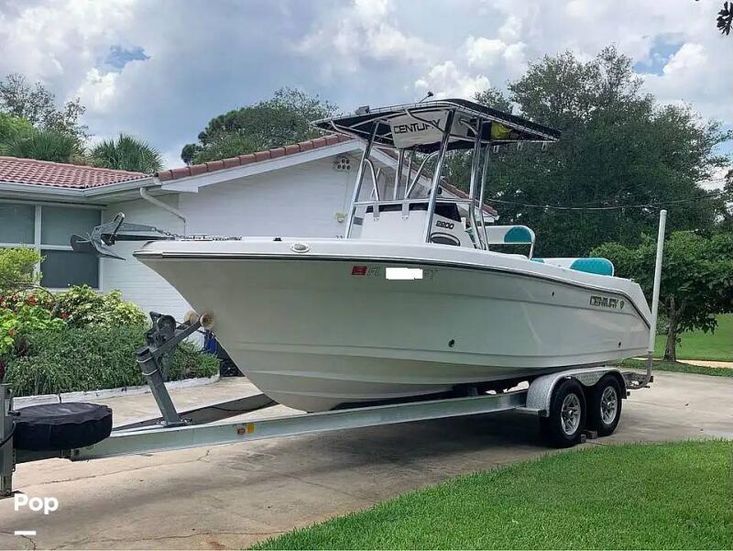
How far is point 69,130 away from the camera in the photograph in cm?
3741

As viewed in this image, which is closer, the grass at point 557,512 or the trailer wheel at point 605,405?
the grass at point 557,512

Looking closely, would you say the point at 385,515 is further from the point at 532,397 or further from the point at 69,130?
the point at 69,130

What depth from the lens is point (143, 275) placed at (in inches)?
514

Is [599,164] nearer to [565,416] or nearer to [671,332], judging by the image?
[671,332]

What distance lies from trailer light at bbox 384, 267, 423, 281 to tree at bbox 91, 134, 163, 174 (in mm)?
17643

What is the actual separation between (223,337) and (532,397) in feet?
10.5

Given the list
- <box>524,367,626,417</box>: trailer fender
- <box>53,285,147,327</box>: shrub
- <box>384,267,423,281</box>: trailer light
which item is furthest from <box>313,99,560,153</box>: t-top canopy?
<box>53,285,147,327</box>: shrub

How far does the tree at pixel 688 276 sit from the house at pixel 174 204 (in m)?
4.81

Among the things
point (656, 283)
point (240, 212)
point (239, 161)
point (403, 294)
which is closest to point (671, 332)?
point (656, 283)

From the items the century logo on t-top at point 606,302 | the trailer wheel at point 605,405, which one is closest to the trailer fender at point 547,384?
the trailer wheel at point 605,405

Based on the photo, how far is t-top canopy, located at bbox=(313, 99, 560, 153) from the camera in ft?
23.3

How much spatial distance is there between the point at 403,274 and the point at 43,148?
1811 centimetres

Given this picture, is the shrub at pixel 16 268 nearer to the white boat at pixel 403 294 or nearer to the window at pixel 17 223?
the window at pixel 17 223

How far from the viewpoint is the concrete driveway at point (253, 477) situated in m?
4.91
